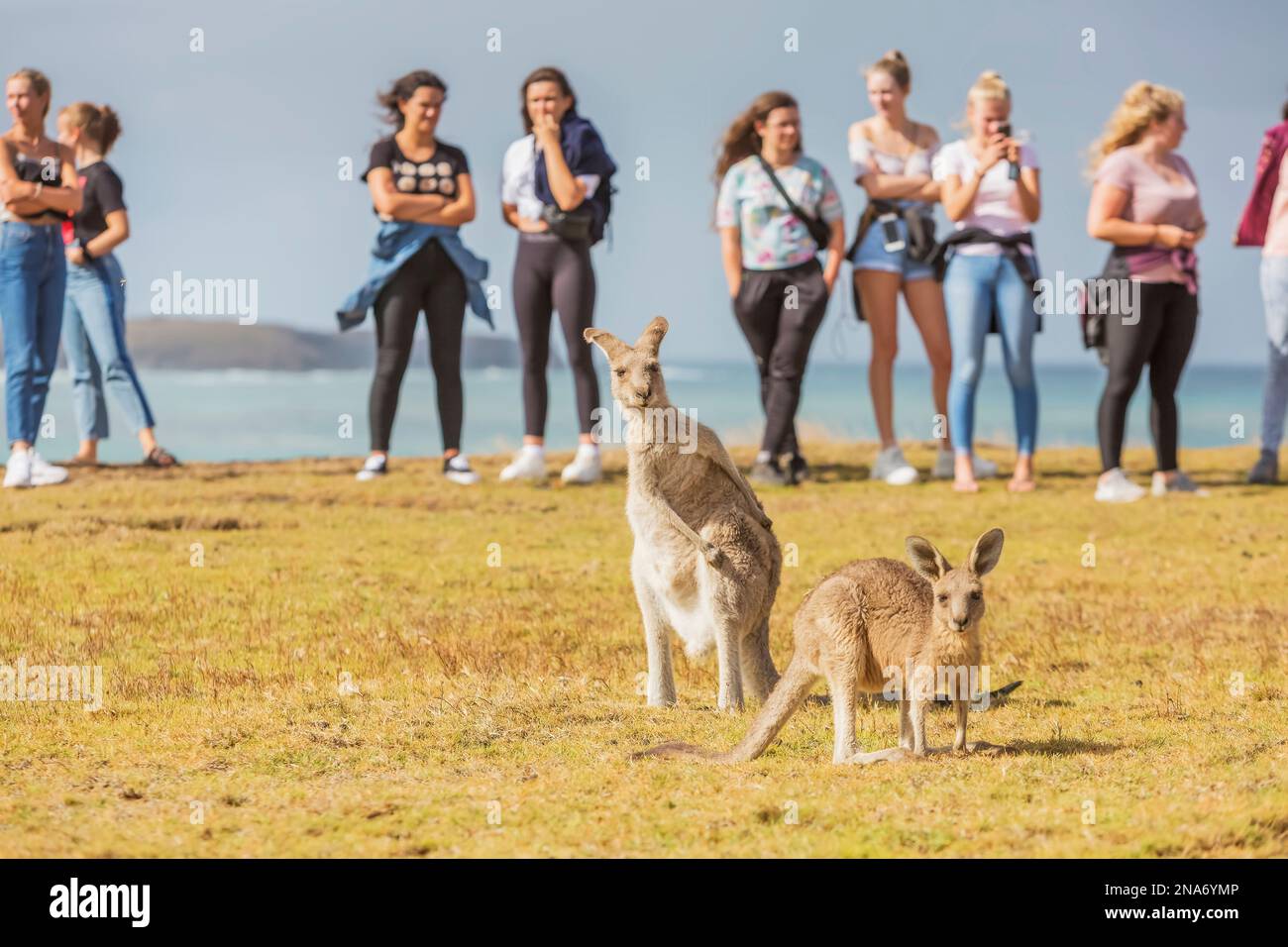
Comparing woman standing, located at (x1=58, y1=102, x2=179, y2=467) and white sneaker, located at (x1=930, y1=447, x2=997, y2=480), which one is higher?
woman standing, located at (x1=58, y1=102, x2=179, y2=467)

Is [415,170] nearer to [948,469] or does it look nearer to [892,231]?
[892,231]

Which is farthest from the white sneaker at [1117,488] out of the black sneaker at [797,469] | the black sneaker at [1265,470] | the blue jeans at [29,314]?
the blue jeans at [29,314]

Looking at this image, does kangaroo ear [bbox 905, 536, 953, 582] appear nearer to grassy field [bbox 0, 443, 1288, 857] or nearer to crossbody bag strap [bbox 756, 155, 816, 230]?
grassy field [bbox 0, 443, 1288, 857]

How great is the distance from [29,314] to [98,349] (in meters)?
2.15

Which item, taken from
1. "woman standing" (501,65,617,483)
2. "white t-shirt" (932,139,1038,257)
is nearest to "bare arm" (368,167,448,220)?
"woman standing" (501,65,617,483)

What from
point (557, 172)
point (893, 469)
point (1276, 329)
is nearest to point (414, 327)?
point (557, 172)

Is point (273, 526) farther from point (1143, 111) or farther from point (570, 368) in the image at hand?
point (1143, 111)

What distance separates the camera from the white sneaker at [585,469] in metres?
19.3

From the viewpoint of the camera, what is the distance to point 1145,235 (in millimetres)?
18125

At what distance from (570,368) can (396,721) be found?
9.98m

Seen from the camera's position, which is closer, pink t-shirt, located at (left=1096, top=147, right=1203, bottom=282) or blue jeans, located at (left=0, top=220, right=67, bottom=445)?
blue jeans, located at (left=0, top=220, right=67, bottom=445)

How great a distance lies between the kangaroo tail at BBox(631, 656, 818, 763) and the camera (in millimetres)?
8203

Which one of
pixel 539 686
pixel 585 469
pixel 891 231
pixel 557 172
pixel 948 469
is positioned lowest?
pixel 539 686

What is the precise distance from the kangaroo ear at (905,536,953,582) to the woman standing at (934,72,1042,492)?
1095 cm
